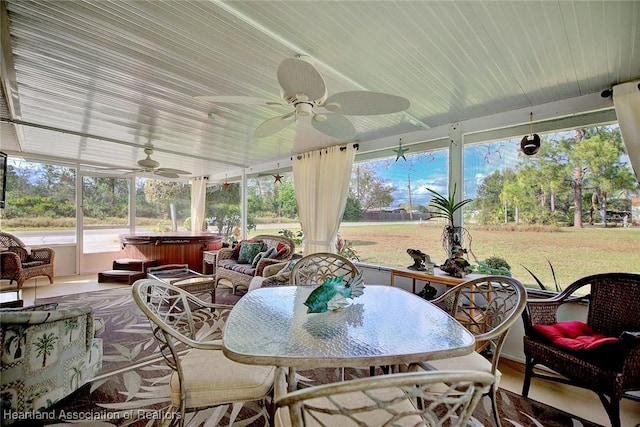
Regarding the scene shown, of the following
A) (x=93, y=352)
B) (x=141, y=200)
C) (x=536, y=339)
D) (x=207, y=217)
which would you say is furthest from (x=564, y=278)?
(x=141, y=200)

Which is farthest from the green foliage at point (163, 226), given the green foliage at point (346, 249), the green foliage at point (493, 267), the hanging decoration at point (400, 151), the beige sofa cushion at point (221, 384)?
the green foliage at point (493, 267)

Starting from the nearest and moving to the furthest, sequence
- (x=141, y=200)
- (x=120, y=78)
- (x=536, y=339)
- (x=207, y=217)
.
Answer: (x=536, y=339) → (x=120, y=78) → (x=141, y=200) → (x=207, y=217)

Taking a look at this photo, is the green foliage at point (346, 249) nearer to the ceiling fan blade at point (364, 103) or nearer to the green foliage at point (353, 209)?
the green foliage at point (353, 209)

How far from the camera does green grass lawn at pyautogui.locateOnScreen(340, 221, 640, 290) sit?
7.66 feet

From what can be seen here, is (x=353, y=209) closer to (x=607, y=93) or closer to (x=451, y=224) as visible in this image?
(x=451, y=224)

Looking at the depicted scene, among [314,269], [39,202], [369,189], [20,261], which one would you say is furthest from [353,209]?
[39,202]

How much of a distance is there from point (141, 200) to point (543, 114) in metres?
7.93

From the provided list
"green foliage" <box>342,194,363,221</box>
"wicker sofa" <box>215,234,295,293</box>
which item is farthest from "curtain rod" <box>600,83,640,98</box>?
"wicker sofa" <box>215,234,295,293</box>

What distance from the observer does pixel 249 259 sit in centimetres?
450

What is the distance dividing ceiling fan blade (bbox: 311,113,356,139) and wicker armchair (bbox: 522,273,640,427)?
1977 mm

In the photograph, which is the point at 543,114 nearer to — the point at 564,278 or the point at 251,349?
the point at 564,278

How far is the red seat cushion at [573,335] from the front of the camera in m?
1.73

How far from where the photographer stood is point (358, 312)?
1508 mm

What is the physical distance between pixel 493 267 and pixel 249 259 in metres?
3.54
